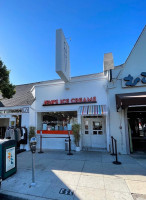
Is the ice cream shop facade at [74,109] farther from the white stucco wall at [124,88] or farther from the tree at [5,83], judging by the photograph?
the tree at [5,83]

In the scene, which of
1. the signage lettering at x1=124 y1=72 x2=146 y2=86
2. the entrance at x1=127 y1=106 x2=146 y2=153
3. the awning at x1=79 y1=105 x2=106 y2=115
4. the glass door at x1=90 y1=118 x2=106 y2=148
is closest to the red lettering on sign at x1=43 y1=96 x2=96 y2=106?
the awning at x1=79 y1=105 x2=106 y2=115

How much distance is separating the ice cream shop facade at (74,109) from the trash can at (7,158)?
4.41 m

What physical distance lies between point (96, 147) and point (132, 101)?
15.4 feet

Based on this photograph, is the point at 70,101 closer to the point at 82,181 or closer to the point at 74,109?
the point at 74,109

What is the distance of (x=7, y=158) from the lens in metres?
4.51

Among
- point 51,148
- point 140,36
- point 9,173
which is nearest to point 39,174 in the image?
point 9,173

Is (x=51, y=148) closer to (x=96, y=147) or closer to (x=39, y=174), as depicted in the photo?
(x=96, y=147)

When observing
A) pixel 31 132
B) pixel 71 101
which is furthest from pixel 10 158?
pixel 71 101

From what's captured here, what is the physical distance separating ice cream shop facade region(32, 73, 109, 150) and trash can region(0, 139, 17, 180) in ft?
14.5

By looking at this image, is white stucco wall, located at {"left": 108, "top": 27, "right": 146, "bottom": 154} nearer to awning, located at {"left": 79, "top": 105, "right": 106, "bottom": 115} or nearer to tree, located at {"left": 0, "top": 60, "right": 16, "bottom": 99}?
awning, located at {"left": 79, "top": 105, "right": 106, "bottom": 115}

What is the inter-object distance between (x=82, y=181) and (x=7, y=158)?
10.1 feet

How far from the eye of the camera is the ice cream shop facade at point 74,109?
8.88 m

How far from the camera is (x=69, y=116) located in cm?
956

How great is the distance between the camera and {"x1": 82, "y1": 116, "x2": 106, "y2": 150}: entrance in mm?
8953
